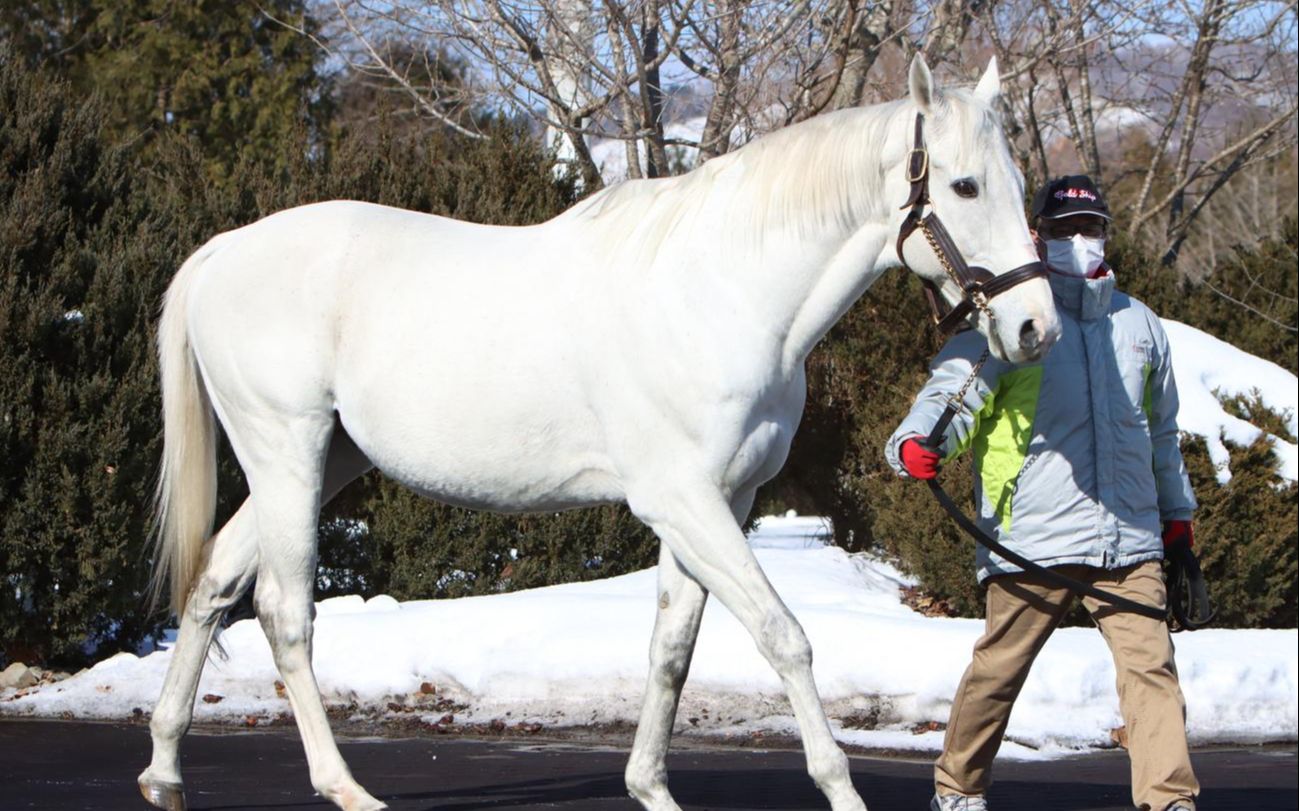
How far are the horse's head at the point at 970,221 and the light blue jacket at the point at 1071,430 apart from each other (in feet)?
1.18

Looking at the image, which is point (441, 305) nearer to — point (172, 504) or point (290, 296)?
point (290, 296)

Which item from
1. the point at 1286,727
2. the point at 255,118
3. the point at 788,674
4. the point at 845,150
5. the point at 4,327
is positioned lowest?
the point at 1286,727

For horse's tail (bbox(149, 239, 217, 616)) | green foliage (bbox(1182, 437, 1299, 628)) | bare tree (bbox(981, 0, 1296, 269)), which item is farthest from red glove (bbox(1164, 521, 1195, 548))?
bare tree (bbox(981, 0, 1296, 269))

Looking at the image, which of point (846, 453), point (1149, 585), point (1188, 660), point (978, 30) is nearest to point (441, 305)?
point (1149, 585)

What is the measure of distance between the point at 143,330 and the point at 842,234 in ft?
17.5

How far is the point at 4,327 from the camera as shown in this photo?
8117mm

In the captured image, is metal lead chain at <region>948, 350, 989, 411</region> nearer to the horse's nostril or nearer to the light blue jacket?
the light blue jacket

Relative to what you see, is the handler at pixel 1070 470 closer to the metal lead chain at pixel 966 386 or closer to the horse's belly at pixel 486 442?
the metal lead chain at pixel 966 386

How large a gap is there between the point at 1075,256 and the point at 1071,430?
0.53m

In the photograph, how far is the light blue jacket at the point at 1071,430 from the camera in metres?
4.73

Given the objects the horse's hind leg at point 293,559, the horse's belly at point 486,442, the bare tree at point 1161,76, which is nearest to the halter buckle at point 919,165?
the horse's belly at point 486,442

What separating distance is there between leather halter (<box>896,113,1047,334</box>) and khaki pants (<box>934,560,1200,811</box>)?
3.13 ft

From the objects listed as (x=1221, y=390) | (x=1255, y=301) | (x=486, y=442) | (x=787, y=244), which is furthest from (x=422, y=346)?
(x=1255, y=301)

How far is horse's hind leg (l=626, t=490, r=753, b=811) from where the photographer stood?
4.95 meters
